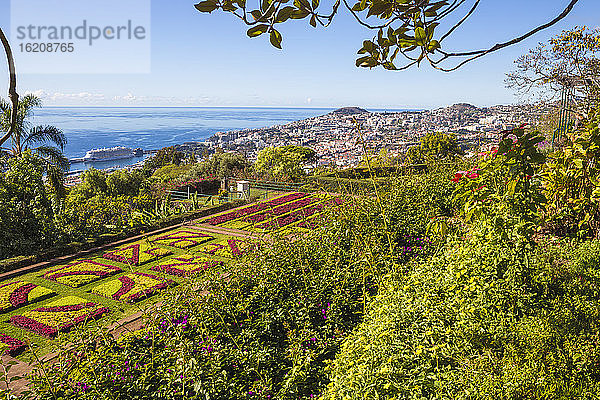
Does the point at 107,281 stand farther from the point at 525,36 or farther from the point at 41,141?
the point at 41,141

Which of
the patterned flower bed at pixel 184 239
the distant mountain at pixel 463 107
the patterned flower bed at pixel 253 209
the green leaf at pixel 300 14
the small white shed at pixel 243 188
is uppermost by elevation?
the distant mountain at pixel 463 107

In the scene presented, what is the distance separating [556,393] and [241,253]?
306cm

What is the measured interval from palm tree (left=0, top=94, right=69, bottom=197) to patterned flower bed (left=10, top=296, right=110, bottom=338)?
10.1m

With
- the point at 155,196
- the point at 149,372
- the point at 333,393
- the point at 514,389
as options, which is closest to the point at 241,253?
the point at 149,372

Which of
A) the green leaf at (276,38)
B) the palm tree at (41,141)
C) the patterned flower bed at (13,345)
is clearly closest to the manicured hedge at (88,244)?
the patterned flower bed at (13,345)

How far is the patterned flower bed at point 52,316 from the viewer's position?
582cm

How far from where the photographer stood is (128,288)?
296 inches

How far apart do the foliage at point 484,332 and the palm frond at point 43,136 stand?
1949cm

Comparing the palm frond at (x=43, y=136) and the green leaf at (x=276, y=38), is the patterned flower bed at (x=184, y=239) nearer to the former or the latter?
the green leaf at (x=276, y=38)

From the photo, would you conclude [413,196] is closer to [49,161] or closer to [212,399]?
[212,399]

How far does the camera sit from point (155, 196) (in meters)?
17.1

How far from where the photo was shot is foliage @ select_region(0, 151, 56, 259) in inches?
356

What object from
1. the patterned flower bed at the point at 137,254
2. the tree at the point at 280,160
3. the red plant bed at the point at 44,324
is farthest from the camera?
the tree at the point at 280,160

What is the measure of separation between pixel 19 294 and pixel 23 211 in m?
3.06
